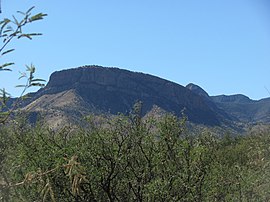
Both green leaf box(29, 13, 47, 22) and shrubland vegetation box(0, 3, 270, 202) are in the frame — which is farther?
shrubland vegetation box(0, 3, 270, 202)

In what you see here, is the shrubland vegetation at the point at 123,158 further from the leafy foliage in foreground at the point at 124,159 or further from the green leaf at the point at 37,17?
the green leaf at the point at 37,17

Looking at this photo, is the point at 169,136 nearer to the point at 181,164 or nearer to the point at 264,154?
the point at 181,164

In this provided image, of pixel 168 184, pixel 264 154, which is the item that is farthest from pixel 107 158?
pixel 264 154

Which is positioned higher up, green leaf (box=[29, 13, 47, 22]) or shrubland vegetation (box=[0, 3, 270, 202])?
green leaf (box=[29, 13, 47, 22])

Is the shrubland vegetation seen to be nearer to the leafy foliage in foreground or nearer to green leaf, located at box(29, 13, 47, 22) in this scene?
the leafy foliage in foreground

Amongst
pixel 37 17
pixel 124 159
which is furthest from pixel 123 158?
pixel 37 17

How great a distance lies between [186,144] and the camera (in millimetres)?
13094

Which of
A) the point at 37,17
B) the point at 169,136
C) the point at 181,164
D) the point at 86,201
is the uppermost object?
the point at 37,17

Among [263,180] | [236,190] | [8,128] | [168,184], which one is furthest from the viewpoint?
[263,180]

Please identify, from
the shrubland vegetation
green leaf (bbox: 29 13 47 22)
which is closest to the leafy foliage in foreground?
the shrubland vegetation

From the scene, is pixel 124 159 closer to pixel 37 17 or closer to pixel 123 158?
pixel 123 158

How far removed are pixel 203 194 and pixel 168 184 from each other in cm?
165

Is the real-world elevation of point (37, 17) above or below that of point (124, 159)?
above

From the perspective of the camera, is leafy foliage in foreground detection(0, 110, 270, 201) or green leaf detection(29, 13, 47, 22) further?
leafy foliage in foreground detection(0, 110, 270, 201)
